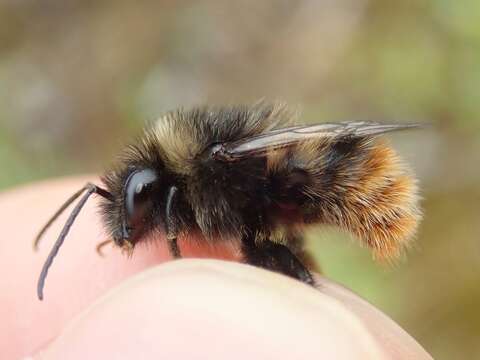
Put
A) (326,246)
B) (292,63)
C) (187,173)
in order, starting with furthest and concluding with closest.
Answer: (292,63) → (326,246) → (187,173)

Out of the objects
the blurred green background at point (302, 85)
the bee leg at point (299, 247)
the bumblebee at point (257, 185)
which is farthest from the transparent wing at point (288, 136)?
the blurred green background at point (302, 85)

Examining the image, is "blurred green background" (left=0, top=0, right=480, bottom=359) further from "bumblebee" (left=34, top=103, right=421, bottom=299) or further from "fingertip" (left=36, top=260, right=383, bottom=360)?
"fingertip" (left=36, top=260, right=383, bottom=360)

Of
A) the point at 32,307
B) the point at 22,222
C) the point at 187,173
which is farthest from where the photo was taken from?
the point at 22,222

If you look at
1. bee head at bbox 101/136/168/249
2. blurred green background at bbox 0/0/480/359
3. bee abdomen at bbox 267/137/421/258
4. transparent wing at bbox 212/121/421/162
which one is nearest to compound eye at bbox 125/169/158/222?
bee head at bbox 101/136/168/249

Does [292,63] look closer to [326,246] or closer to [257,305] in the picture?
[326,246]

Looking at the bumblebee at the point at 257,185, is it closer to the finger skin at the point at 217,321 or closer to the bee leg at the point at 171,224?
the bee leg at the point at 171,224

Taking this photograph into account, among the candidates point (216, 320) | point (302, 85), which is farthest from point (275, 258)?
point (302, 85)

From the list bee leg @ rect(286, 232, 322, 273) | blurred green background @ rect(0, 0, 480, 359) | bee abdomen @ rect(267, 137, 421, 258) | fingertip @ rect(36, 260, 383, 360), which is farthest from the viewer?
blurred green background @ rect(0, 0, 480, 359)

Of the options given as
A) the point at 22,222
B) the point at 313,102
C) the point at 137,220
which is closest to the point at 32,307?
the point at 22,222
